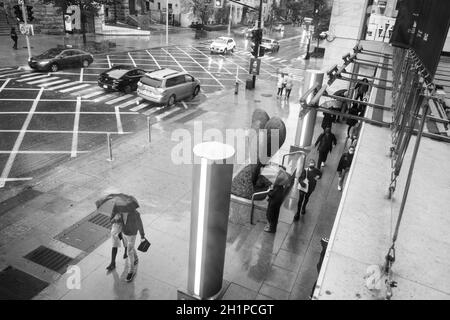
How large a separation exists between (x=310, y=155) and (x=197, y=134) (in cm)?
518

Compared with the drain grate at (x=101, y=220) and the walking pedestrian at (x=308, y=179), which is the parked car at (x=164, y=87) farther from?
the walking pedestrian at (x=308, y=179)

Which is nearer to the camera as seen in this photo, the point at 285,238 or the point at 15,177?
the point at 285,238

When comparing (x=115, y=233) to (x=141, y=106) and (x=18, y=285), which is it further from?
(x=141, y=106)

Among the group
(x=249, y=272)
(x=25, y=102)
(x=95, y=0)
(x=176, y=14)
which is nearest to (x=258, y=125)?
(x=249, y=272)

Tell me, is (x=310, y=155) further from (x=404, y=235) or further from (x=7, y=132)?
(x=7, y=132)

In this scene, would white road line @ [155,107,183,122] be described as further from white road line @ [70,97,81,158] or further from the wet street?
white road line @ [70,97,81,158]

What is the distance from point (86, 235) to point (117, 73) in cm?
1502

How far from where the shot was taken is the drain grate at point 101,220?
9413 mm

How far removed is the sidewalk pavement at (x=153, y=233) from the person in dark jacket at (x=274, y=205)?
0.78ft

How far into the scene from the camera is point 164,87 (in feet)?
65.3

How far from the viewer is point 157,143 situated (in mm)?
14969

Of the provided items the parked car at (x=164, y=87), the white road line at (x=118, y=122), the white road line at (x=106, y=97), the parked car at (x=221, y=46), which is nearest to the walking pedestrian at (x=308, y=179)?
the white road line at (x=118, y=122)

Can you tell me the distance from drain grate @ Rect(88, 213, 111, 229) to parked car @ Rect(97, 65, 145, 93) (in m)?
13.2

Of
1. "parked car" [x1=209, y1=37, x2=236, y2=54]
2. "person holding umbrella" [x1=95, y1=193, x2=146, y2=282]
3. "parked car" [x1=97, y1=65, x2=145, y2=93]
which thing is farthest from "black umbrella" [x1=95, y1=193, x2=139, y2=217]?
"parked car" [x1=209, y1=37, x2=236, y2=54]
